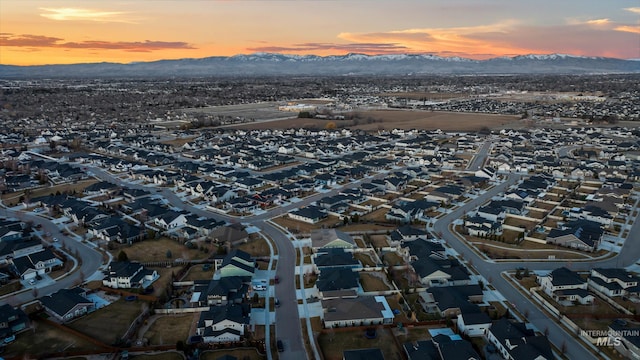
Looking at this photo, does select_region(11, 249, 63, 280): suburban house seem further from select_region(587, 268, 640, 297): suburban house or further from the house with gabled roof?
select_region(587, 268, 640, 297): suburban house

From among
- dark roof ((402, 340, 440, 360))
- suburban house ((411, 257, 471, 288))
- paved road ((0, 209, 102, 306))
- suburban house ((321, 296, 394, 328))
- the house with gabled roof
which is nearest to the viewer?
dark roof ((402, 340, 440, 360))

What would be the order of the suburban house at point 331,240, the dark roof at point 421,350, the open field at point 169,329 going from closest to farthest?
the dark roof at point 421,350
the open field at point 169,329
the suburban house at point 331,240

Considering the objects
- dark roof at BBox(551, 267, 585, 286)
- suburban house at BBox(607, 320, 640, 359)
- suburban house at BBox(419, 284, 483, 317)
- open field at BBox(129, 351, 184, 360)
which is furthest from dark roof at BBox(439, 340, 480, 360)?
open field at BBox(129, 351, 184, 360)

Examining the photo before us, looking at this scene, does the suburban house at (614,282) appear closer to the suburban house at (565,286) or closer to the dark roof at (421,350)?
the suburban house at (565,286)

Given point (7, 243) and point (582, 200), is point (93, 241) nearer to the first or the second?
point (7, 243)

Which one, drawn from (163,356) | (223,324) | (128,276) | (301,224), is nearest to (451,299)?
(223,324)

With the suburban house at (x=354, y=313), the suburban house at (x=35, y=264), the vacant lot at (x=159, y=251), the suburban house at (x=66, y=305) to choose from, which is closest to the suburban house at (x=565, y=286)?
the suburban house at (x=354, y=313)
